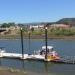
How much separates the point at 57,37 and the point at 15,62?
97.4m

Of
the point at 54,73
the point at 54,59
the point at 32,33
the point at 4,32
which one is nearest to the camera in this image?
the point at 54,73

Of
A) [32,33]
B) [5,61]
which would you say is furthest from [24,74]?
[32,33]

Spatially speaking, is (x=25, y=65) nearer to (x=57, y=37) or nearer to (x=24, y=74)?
(x=24, y=74)

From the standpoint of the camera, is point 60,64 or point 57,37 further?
point 57,37

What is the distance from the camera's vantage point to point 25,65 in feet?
212

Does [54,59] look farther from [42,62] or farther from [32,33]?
[32,33]

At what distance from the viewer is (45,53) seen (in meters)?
69.3

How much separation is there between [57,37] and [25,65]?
101288 mm

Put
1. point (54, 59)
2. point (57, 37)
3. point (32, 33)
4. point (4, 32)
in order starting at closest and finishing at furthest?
1. point (54, 59)
2. point (57, 37)
3. point (32, 33)
4. point (4, 32)

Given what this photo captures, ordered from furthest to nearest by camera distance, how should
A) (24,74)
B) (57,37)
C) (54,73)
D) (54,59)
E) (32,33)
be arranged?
(32,33)
(57,37)
(54,59)
(54,73)
(24,74)

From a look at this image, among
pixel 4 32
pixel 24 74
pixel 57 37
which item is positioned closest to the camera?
pixel 24 74

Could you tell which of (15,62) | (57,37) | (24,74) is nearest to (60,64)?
(15,62)

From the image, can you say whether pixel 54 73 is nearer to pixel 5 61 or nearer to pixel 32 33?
pixel 5 61

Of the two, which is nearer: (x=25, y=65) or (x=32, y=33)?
(x=25, y=65)
